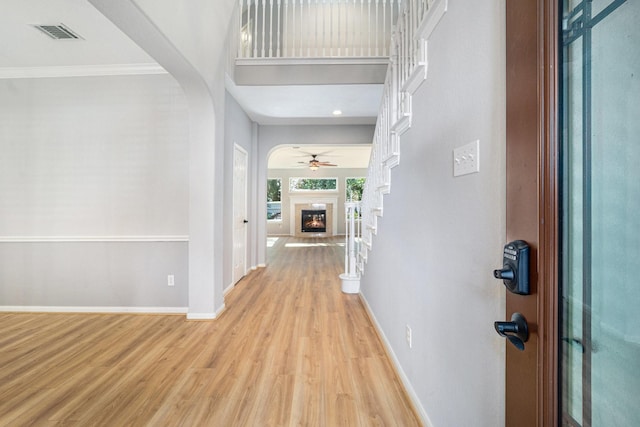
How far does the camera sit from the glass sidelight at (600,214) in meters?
0.53

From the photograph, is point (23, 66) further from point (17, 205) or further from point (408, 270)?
point (408, 270)

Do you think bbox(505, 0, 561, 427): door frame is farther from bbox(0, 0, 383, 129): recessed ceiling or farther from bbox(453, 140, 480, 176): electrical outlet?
bbox(0, 0, 383, 129): recessed ceiling

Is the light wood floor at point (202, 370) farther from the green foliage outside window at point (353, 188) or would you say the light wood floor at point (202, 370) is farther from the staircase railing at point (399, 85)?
the green foliage outside window at point (353, 188)

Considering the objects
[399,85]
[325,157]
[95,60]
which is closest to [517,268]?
[399,85]

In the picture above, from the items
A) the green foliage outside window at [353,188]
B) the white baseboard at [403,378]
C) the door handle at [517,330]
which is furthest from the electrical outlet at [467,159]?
the green foliage outside window at [353,188]

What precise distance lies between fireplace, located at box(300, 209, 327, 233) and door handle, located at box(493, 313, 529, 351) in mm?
10364

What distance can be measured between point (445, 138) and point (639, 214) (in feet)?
2.74

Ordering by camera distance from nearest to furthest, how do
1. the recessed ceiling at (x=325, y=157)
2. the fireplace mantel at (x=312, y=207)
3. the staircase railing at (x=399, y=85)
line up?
the staircase railing at (x=399, y=85) < the recessed ceiling at (x=325, y=157) < the fireplace mantel at (x=312, y=207)

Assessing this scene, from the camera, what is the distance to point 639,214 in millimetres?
513

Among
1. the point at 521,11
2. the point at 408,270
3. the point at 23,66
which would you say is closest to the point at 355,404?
the point at 408,270

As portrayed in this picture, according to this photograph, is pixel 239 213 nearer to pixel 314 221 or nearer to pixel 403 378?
pixel 403 378

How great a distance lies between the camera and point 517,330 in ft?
2.23

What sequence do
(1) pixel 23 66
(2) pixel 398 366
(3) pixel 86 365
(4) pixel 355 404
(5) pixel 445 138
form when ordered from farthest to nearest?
(1) pixel 23 66 → (3) pixel 86 365 → (2) pixel 398 366 → (4) pixel 355 404 → (5) pixel 445 138

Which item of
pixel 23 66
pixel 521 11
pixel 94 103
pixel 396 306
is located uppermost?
pixel 23 66
